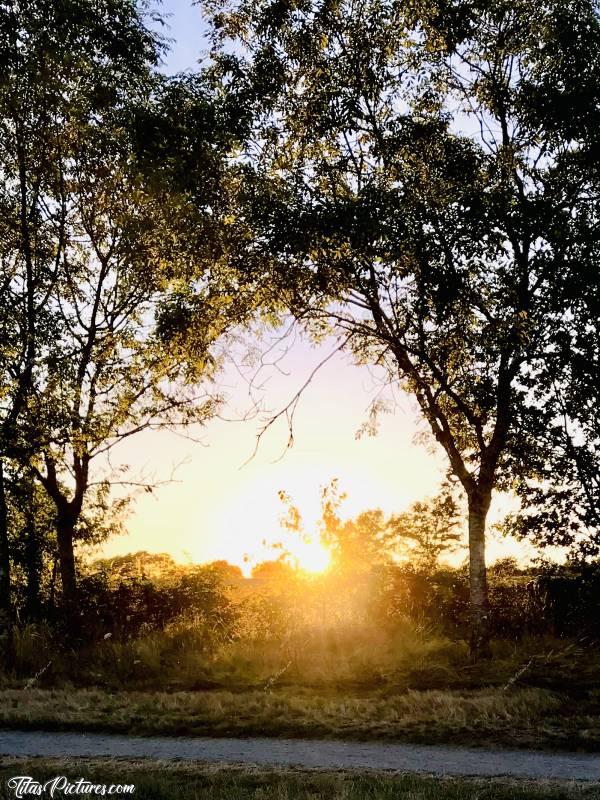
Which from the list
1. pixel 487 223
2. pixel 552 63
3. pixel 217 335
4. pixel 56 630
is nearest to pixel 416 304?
pixel 487 223

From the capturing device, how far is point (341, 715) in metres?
11.4

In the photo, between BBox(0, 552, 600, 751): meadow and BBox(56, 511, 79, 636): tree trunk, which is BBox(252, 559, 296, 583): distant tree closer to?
BBox(0, 552, 600, 751): meadow

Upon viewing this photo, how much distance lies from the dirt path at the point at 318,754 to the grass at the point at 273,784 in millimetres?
502

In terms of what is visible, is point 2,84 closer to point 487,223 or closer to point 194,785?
point 487,223

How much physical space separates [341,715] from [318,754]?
191 centimetres

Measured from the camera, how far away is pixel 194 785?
7.92m

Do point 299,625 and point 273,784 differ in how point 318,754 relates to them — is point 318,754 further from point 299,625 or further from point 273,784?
point 299,625

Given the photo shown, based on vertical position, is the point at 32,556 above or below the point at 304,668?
above

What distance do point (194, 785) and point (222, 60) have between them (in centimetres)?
1483

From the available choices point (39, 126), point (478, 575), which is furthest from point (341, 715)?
point (39, 126)

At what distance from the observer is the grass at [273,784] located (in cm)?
738

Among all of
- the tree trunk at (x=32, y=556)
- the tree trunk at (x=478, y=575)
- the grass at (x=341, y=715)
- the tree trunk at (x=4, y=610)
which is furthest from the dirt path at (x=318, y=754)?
the tree trunk at (x=32, y=556)

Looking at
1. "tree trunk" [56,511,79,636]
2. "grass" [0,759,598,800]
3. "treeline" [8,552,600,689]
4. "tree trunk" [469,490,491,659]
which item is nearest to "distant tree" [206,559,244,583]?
"treeline" [8,552,600,689]

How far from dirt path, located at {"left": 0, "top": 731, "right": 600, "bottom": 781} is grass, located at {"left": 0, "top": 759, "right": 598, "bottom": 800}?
19.8 inches
